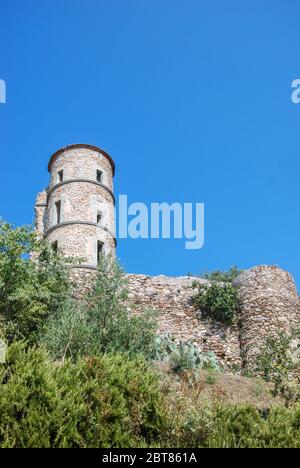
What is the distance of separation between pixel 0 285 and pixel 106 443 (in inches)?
358

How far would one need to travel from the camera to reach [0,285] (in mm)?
15617

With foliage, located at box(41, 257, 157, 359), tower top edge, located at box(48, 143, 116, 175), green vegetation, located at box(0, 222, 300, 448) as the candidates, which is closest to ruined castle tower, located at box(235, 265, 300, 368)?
foliage, located at box(41, 257, 157, 359)

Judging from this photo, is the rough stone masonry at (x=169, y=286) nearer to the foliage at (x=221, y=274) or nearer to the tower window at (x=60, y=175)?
the tower window at (x=60, y=175)

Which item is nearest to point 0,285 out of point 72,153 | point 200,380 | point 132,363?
point 200,380

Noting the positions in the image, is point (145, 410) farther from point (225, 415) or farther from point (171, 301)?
point (171, 301)

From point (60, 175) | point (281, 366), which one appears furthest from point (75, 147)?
point (281, 366)

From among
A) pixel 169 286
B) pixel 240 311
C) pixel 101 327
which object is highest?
pixel 169 286

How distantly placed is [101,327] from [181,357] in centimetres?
240

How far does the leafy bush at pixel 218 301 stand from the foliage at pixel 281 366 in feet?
7.20

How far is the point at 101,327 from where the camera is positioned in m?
15.0

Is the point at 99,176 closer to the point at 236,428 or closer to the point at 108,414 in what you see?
the point at 108,414

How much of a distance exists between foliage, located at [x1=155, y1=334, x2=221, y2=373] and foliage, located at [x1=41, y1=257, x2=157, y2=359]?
44cm

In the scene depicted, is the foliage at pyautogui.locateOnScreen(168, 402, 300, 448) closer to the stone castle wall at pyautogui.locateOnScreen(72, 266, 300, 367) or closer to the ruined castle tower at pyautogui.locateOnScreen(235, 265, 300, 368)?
the ruined castle tower at pyautogui.locateOnScreen(235, 265, 300, 368)

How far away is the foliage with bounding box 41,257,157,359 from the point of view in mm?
13391
